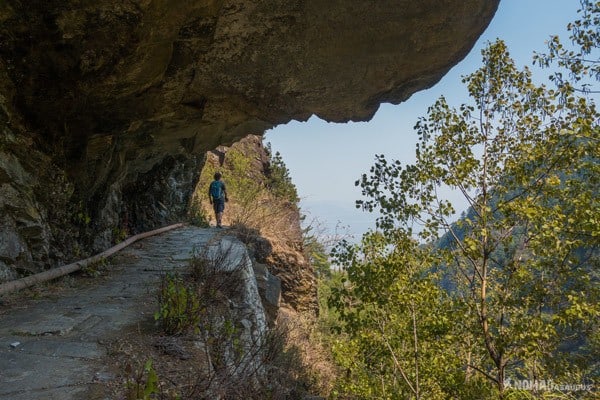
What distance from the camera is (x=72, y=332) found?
351 cm

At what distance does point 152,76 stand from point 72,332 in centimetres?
322

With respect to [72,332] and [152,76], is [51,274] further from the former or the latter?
[152,76]

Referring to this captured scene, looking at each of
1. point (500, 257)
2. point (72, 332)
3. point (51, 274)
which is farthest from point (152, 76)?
point (500, 257)

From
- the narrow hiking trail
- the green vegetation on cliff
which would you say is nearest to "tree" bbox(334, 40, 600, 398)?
the green vegetation on cliff

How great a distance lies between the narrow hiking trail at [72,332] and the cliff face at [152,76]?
66cm

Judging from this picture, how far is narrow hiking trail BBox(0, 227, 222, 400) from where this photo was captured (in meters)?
2.51

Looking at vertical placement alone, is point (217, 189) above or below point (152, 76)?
below

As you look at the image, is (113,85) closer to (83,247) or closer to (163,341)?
(83,247)

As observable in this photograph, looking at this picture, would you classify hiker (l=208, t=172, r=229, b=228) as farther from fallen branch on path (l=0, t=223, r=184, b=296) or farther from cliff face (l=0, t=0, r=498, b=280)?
fallen branch on path (l=0, t=223, r=184, b=296)

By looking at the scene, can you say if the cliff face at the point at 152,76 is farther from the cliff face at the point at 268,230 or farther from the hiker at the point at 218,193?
the hiker at the point at 218,193

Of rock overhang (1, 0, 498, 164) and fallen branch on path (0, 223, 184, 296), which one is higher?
rock overhang (1, 0, 498, 164)

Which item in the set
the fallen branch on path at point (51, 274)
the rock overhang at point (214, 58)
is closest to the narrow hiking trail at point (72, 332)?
the fallen branch on path at point (51, 274)

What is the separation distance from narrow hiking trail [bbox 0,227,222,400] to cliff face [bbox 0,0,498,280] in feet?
2.16

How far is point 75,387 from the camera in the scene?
250 centimetres
